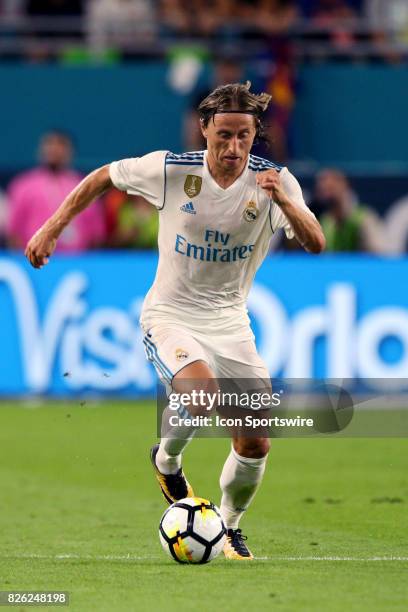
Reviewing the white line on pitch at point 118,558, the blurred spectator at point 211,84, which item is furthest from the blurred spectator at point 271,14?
the white line on pitch at point 118,558

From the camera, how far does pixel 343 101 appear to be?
720 inches

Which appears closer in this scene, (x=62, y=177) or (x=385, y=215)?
(x=62, y=177)

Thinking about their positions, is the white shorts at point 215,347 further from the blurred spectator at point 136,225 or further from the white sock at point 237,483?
the blurred spectator at point 136,225

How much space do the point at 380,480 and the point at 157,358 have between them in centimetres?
362

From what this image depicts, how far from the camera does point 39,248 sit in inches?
303

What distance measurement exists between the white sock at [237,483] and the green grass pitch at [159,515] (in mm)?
254

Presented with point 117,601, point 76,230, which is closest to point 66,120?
point 76,230

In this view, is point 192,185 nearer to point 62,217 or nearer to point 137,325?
point 62,217

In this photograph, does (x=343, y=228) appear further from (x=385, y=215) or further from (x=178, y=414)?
(x=178, y=414)

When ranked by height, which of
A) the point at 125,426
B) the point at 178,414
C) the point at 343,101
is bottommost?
the point at 125,426

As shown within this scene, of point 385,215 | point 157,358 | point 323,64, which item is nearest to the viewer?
point 157,358

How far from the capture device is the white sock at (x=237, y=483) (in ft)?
25.6

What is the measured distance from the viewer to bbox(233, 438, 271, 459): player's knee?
7.72 meters

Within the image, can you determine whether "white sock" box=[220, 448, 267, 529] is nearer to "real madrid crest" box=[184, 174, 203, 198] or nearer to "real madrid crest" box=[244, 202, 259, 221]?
"real madrid crest" box=[244, 202, 259, 221]
